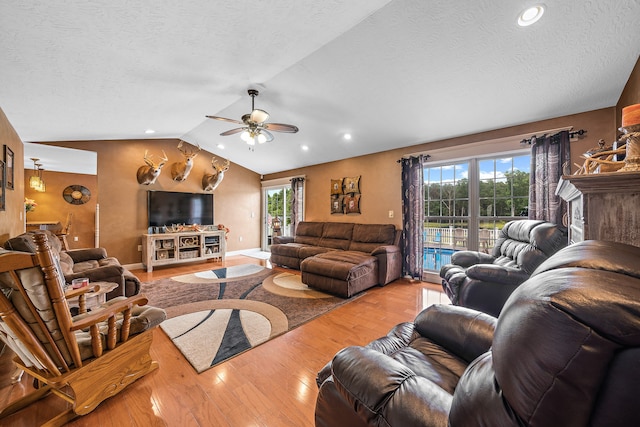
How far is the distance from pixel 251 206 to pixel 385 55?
5617 mm

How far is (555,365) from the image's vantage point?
425mm

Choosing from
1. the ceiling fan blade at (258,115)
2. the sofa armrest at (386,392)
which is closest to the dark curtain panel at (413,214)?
the ceiling fan blade at (258,115)

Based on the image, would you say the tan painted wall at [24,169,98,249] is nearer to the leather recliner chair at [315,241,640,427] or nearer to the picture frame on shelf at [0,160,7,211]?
the picture frame on shelf at [0,160,7,211]

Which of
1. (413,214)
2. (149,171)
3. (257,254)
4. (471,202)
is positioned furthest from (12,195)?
(471,202)

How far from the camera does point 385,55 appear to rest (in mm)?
2508

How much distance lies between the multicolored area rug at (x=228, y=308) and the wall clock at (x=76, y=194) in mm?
5129

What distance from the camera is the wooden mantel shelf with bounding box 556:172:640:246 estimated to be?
1.32 meters

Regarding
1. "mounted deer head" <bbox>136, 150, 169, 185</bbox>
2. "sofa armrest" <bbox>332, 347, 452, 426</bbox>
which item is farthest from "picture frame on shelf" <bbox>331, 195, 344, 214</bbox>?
"sofa armrest" <bbox>332, 347, 452, 426</bbox>

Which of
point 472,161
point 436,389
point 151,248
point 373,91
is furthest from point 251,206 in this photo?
point 436,389

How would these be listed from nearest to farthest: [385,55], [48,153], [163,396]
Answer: [163,396]
[385,55]
[48,153]

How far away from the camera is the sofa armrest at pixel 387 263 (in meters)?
3.97

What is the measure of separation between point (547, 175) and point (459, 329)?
296 cm

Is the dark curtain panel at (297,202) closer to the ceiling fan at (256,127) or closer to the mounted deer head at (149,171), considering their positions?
the ceiling fan at (256,127)

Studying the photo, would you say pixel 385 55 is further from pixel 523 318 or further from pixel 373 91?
pixel 523 318
